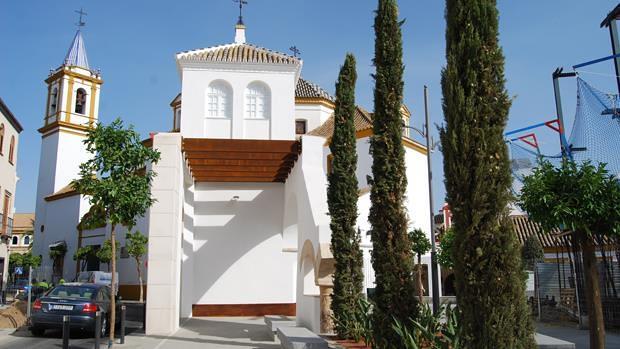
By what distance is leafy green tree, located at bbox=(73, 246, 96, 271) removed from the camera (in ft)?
115

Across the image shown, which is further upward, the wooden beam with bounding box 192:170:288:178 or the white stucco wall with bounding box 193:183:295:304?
the wooden beam with bounding box 192:170:288:178

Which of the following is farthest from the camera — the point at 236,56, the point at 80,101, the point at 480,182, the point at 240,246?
the point at 80,101

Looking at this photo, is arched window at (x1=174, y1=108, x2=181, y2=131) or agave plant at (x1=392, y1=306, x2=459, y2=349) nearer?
agave plant at (x1=392, y1=306, x2=459, y2=349)

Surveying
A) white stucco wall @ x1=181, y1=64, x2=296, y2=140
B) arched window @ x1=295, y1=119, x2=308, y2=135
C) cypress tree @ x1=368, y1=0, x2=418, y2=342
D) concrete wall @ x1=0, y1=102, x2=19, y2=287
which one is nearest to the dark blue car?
white stucco wall @ x1=181, y1=64, x2=296, y2=140

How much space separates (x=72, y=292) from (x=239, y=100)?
7.91 meters

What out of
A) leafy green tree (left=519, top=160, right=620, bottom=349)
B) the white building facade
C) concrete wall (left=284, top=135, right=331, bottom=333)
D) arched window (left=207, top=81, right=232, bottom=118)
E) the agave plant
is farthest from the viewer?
the white building facade

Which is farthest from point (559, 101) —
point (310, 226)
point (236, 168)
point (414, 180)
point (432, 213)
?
point (414, 180)

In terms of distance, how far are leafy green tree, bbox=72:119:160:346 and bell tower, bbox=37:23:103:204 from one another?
32.8 metres

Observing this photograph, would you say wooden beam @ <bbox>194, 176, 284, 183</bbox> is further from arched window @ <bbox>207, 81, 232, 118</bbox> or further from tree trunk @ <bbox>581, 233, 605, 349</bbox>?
tree trunk @ <bbox>581, 233, 605, 349</bbox>

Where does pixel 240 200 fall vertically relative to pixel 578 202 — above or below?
above

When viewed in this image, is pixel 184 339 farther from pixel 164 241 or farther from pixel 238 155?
pixel 238 155

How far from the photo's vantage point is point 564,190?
7.68 m

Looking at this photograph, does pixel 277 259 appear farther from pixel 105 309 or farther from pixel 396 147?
pixel 396 147

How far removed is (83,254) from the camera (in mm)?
35562
